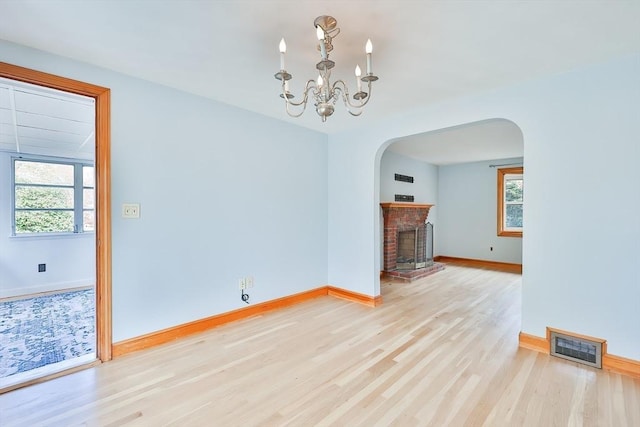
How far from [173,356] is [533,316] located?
9.96ft

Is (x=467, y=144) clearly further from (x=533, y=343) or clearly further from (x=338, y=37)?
(x=338, y=37)

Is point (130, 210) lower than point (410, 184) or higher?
lower

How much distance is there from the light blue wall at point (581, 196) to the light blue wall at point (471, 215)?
4088mm

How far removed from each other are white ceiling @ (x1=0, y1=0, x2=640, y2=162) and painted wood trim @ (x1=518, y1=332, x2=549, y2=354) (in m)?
2.20

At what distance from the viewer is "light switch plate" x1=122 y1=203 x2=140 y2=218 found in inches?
94.4

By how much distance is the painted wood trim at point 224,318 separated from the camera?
2422 millimetres

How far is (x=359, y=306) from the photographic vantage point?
3572 millimetres

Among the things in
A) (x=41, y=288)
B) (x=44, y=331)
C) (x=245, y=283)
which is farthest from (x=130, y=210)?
(x=41, y=288)

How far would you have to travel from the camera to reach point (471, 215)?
6637 millimetres

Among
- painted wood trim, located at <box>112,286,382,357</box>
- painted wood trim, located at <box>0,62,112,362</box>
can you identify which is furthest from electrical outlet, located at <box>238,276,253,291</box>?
painted wood trim, located at <box>0,62,112,362</box>

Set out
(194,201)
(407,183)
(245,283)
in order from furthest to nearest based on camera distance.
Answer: (407,183), (245,283), (194,201)

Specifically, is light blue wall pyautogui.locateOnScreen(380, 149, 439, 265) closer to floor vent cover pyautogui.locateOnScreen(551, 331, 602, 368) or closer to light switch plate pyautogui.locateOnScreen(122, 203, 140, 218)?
floor vent cover pyautogui.locateOnScreen(551, 331, 602, 368)

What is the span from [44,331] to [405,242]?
528 centimetres

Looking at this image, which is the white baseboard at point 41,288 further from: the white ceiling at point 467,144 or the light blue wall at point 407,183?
the white ceiling at point 467,144
